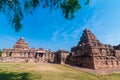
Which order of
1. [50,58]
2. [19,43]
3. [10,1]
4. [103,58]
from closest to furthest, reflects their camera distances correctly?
1. [10,1]
2. [103,58]
3. [50,58]
4. [19,43]

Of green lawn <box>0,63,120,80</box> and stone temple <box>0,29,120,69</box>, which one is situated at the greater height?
A: stone temple <box>0,29,120,69</box>

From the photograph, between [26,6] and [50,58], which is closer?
[26,6]

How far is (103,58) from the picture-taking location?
43.7m

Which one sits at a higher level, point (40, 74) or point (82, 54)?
point (82, 54)

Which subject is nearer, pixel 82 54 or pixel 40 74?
pixel 40 74

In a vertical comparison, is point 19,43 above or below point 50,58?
above

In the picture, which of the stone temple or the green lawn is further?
the stone temple

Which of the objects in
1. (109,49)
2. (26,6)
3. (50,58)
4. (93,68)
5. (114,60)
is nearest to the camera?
(26,6)

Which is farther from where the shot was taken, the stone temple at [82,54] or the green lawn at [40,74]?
the stone temple at [82,54]

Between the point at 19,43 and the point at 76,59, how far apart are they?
43.2m

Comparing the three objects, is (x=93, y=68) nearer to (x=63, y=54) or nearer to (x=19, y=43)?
(x=63, y=54)

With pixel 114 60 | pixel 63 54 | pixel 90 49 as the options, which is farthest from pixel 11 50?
pixel 114 60

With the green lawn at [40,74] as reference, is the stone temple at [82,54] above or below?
above

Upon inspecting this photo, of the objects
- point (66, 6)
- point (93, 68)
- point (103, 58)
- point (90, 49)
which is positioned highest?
point (66, 6)
